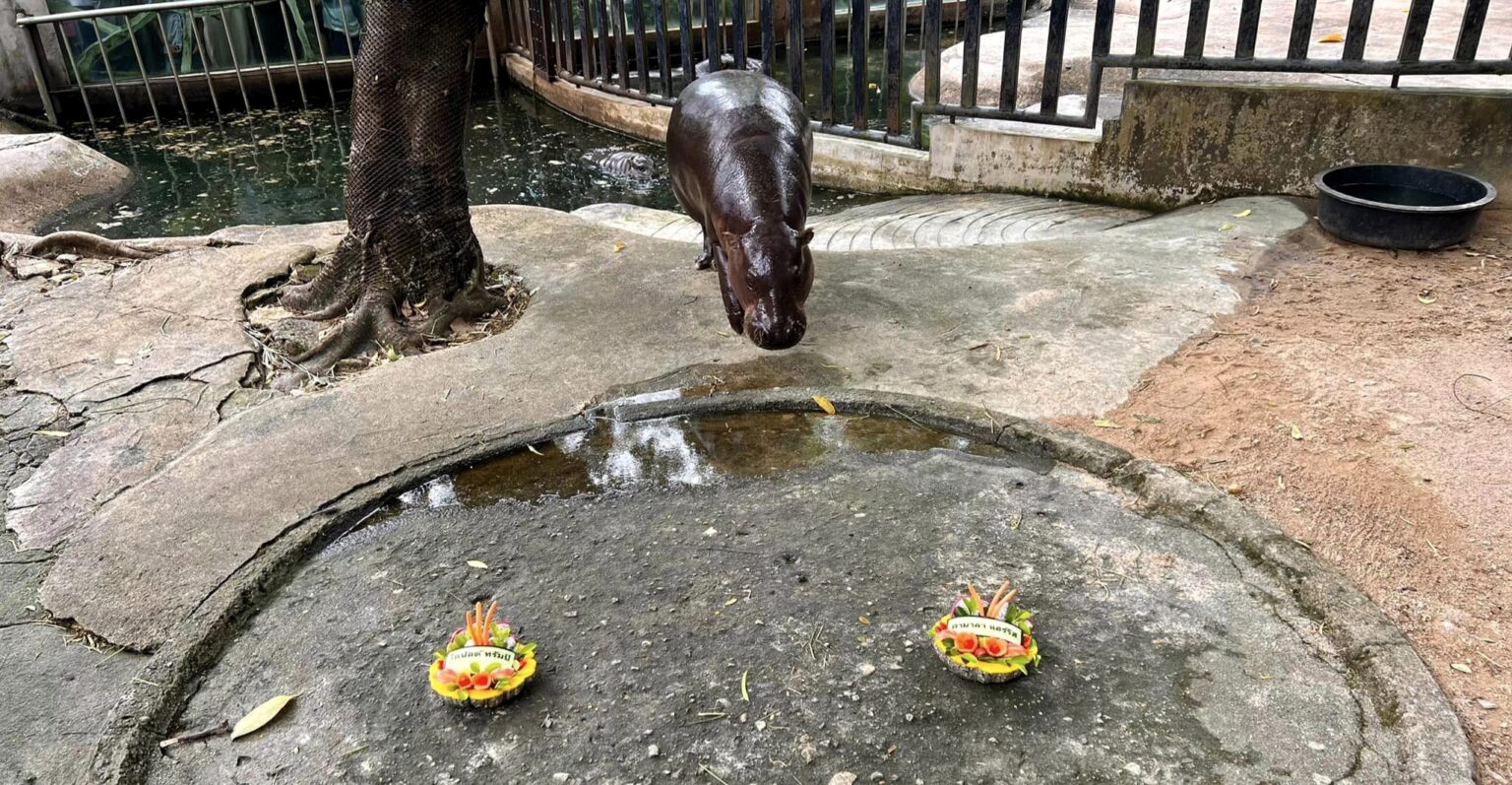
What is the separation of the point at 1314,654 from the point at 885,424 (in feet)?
5.85

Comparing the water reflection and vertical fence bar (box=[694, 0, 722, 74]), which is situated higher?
vertical fence bar (box=[694, 0, 722, 74])

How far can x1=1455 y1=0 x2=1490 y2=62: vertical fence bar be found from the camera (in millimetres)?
5457

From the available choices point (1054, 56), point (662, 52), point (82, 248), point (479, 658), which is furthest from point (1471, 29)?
point (82, 248)

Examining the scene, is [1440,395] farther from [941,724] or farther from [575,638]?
[575,638]

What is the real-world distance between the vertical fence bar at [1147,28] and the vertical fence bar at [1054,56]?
16.8 inches

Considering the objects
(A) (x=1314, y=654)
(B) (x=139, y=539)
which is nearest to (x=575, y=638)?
(B) (x=139, y=539)

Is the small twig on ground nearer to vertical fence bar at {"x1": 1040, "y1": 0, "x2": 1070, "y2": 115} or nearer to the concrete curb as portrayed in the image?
the concrete curb

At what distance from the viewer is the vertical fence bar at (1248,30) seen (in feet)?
19.6

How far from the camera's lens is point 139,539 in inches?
134

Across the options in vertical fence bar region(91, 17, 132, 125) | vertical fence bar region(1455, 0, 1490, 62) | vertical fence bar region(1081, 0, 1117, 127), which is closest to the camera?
vertical fence bar region(1455, 0, 1490, 62)

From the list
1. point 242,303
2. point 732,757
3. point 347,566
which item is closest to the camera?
point 732,757

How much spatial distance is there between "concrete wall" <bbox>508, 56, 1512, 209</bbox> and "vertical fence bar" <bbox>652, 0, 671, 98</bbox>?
2.75 meters

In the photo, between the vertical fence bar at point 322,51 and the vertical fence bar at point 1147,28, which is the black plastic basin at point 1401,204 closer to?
the vertical fence bar at point 1147,28

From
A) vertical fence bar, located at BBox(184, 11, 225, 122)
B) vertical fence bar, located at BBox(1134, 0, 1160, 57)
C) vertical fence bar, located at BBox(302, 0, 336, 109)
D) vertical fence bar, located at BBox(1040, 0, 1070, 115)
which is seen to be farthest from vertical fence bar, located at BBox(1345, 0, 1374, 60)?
vertical fence bar, located at BBox(184, 11, 225, 122)
